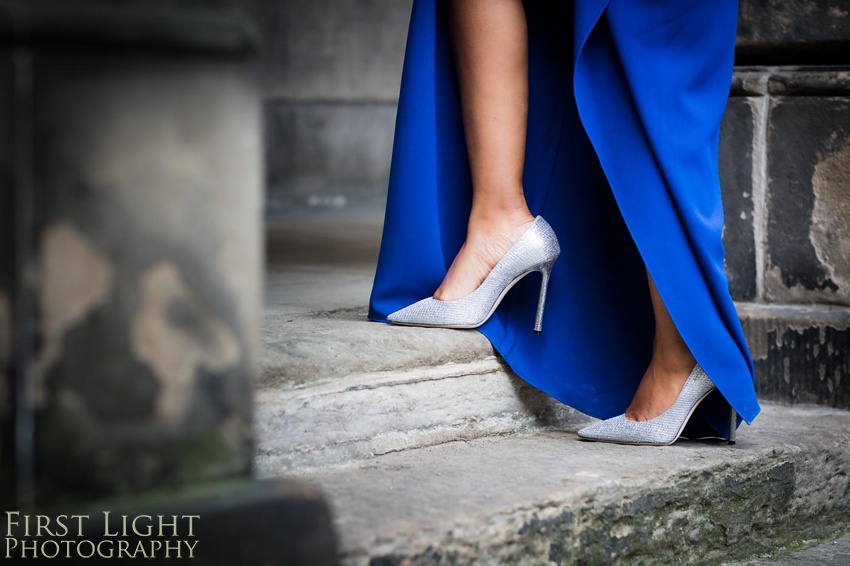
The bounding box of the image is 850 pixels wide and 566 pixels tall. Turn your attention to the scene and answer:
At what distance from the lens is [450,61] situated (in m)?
2.04

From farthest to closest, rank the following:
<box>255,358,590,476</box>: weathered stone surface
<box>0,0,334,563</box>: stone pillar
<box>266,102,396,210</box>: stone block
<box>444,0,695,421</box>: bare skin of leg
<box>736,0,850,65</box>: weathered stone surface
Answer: <box>266,102,396,210</box>: stone block → <box>736,0,850,65</box>: weathered stone surface → <box>444,0,695,421</box>: bare skin of leg → <box>255,358,590,476</box>: weathered stone surface → <box>0,0,334,563</box>: stone pillar

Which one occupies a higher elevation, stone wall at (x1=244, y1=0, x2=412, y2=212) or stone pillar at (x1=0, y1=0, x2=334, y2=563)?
stone wall at (x1=244, y1=0, x2=412, y2=212)

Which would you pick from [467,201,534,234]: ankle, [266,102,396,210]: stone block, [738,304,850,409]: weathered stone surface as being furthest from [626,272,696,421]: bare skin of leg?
[266,102,396,210]: stone block

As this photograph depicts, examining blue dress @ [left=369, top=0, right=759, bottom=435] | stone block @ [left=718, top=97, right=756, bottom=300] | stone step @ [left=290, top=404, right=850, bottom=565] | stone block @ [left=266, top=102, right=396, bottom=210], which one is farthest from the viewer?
stone block @ [left=266, top=102, right=396, bottom=210]

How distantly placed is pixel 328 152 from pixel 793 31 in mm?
4975

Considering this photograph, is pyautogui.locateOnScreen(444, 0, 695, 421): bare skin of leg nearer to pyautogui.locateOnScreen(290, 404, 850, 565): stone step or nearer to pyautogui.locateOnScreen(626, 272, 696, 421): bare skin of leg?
pyautogui.locateOnScreen(626, 272, 696, 421): bare skin of leg

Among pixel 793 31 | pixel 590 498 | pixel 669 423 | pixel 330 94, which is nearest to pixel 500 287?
pixel 669 423

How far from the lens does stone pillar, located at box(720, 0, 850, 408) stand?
2.22 m

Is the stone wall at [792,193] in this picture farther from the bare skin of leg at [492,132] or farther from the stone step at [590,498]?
the bare skin of leg at [492,132]

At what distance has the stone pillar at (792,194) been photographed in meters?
2.22

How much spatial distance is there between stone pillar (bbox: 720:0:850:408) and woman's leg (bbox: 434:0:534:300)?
65 centimetres

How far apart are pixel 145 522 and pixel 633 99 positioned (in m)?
1.13

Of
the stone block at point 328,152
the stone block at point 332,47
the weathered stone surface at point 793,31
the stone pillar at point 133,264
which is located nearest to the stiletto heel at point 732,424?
the weathered stone surface at point 793,31

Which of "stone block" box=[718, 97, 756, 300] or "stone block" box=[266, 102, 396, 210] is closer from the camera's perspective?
"stone block" box=[718, 97, 756, 300]
